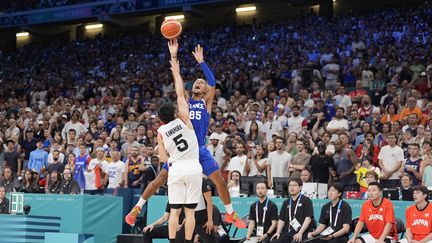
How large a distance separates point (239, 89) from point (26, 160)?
7.64m

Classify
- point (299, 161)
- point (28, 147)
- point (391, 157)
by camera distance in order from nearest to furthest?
point (391, 157), point (299, 161), point (28, 147)

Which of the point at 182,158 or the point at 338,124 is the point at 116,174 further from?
the point at 182,158

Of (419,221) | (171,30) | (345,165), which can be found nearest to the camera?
(171,30)

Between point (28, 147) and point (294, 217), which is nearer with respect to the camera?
point (294, 217)

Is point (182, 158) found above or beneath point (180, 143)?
beneath

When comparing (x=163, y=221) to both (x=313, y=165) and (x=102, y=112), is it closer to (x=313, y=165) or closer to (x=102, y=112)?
(x=313, y=165)

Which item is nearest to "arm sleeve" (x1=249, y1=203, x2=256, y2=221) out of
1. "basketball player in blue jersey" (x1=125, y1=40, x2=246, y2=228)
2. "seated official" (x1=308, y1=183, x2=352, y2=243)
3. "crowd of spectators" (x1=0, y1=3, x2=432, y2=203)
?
"seated official" (x1=308, y1=183, x2=352, y2=243)

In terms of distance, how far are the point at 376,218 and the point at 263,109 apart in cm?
938

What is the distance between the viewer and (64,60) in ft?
129

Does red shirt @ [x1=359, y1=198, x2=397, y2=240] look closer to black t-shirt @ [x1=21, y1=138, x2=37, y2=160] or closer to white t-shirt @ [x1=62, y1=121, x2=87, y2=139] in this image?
white t-shirt @ [x1=62, y1=121, x2=87, y2=139]

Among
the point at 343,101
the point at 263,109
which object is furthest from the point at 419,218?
the point at 263,109

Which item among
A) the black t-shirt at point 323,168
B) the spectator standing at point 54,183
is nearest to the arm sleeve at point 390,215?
the black t-shirt at point 323,168

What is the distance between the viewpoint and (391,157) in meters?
16.9

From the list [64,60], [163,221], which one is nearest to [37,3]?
[64,60]
